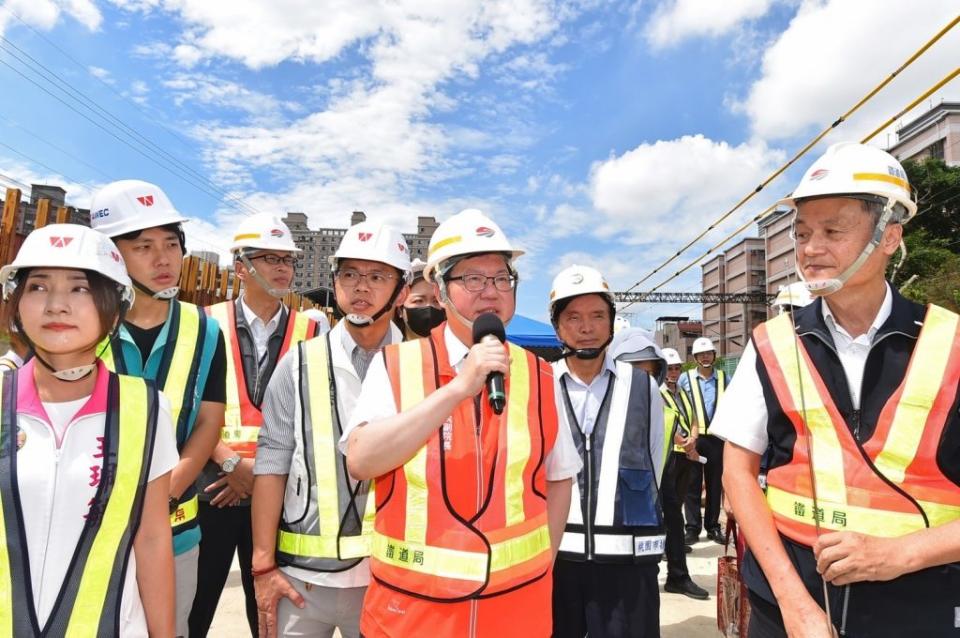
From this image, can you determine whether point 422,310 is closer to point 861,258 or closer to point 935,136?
point 861,258

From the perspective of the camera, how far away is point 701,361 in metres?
A: 8.52

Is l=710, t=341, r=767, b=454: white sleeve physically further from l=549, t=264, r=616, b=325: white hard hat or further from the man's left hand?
l=549, t=264, r=616, b=325: white hard hat

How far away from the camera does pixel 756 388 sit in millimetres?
1992

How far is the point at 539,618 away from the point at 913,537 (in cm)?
112

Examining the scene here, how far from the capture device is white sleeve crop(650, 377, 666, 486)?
3.17 meters

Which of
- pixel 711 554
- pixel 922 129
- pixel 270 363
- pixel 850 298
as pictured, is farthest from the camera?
pixel 922 129

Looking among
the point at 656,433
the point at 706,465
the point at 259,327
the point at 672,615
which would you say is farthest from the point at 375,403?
the point at 706,465

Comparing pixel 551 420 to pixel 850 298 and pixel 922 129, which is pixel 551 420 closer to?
pixel 850 298

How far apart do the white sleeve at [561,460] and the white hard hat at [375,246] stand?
1164 mm

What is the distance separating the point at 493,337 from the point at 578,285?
1540 millimetres

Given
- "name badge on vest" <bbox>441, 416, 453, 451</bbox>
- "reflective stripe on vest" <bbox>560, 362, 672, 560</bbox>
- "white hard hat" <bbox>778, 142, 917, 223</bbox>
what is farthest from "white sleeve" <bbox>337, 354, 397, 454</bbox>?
"white hard hat" <bbox>778, 142, 917, 223</bbox>

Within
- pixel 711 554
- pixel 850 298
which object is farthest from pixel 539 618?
pixel 711 554

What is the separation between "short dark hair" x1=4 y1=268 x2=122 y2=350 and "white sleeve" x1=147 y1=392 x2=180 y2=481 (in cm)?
28

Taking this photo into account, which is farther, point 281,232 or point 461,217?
point 281,232
